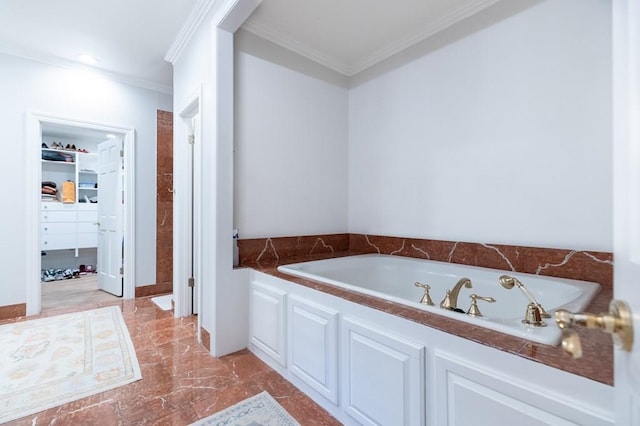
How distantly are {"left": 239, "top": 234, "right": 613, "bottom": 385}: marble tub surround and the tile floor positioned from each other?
0.62 meters

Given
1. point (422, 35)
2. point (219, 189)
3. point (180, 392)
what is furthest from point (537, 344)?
point (422, 35)

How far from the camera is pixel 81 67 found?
3.10m

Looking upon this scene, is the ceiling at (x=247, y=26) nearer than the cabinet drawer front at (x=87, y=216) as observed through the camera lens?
Yes

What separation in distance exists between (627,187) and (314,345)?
1.45 m

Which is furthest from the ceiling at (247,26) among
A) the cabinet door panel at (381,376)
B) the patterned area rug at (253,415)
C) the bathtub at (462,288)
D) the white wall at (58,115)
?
the patterned area rug at (253,415)

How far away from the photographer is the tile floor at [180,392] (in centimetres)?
145

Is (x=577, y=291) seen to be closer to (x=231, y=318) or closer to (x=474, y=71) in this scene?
(x=474, y=71)

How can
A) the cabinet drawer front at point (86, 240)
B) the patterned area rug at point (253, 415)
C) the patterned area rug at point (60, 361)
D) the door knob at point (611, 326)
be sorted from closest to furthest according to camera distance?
the door knob at point (611, 326) < the patterned area rug at point (253, 415) < the patterned area rug at point (60, 361) < the cabinet drawer front at point (86, 240)

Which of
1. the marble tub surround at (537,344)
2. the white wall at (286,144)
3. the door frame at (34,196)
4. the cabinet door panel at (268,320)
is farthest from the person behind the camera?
the door frame at (34,196)

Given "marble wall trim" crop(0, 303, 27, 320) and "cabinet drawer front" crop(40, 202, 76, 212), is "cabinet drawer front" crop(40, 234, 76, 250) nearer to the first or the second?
"cabinet drawer front" crop(40, 202, 76, 212)

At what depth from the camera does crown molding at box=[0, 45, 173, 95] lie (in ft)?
9.16

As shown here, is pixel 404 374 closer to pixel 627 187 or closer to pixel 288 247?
pixel 627 187

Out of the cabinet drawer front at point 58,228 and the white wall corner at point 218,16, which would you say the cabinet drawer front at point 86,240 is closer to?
the cabinet drawer front at point 58,228

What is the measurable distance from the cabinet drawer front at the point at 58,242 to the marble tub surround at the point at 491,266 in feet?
13.8
